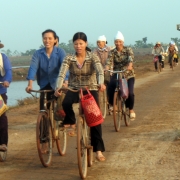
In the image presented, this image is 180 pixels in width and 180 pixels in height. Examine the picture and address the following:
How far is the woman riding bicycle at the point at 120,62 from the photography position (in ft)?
34.4

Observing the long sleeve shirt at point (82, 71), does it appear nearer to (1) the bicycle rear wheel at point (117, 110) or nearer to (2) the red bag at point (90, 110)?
(2) the red bag at point (90, 110)

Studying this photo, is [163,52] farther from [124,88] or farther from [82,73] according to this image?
[82,73]

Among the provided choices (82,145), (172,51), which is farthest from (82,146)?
(172,51)

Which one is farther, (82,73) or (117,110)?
(117,110)

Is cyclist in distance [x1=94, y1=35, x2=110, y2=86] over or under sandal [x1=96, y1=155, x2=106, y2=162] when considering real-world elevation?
over

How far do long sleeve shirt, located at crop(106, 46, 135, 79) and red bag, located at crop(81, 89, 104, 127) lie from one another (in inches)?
150

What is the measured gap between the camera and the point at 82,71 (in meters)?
7.27

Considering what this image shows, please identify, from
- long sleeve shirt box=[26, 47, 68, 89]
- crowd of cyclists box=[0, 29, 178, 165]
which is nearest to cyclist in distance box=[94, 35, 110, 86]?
crowd of cyclists box=[0, 29, 178, 165]

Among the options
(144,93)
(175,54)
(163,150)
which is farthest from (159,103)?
(175,54)

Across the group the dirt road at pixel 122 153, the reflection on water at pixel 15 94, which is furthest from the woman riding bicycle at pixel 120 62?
the reflection on water at pixel 15 94

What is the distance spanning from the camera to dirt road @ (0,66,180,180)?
6973 mm

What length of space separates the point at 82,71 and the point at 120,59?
3543 millimetres

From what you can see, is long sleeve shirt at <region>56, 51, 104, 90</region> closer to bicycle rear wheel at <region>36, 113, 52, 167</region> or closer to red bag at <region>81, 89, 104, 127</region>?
red bag at <region>81, 89, 104, 127</region>

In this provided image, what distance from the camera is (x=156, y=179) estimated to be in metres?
6.59
